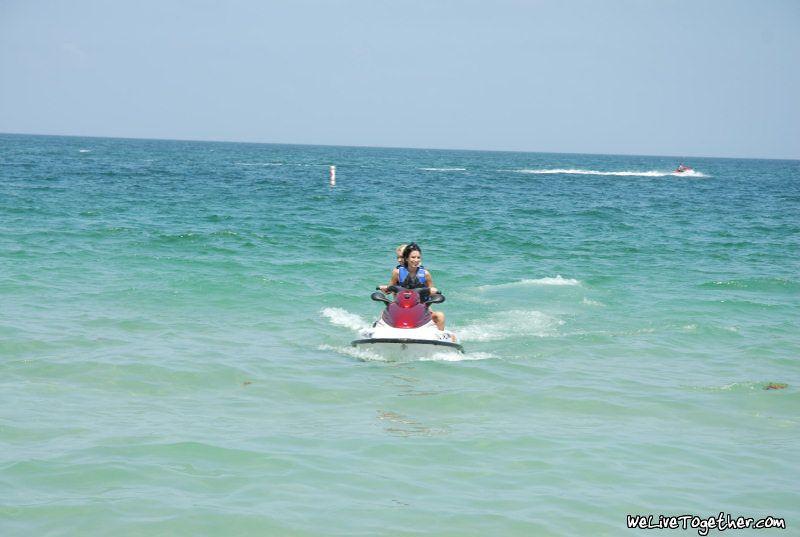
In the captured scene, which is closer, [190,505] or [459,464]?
[190,505]

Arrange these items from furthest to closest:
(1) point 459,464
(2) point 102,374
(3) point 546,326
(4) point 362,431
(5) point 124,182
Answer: (5) point 124,182 → (3) point 546,326 → (2) point 102,374 → (4) point 362,431 → (1) point 459,464

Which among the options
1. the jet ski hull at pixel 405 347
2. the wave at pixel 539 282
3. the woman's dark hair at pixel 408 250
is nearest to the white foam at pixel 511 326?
the woman's dark hair at pixel 408 250

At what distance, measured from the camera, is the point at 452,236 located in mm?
26047

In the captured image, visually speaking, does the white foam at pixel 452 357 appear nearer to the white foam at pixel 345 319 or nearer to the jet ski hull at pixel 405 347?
the jet ski hull at pixel 405 347

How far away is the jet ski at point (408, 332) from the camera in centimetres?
1091

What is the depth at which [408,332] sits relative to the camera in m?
11.1

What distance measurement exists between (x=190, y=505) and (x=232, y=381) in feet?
12.0

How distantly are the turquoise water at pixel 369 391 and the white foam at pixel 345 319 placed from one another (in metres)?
0.08

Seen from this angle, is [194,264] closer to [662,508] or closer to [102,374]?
[102,374]

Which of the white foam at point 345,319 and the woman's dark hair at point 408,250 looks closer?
the woman's dark hair at point 408,250

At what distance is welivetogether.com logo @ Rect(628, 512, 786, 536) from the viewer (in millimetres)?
6004

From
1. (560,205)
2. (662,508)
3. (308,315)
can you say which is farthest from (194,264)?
(560,205)

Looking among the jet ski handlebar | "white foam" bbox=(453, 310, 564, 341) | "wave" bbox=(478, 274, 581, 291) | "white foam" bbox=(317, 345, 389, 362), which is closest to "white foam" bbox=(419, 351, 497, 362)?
"white foam" bbox=(317, 345, 389, 362)

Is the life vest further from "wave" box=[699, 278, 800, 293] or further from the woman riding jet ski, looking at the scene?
"wave" box=[699, 278, 800, 293]
